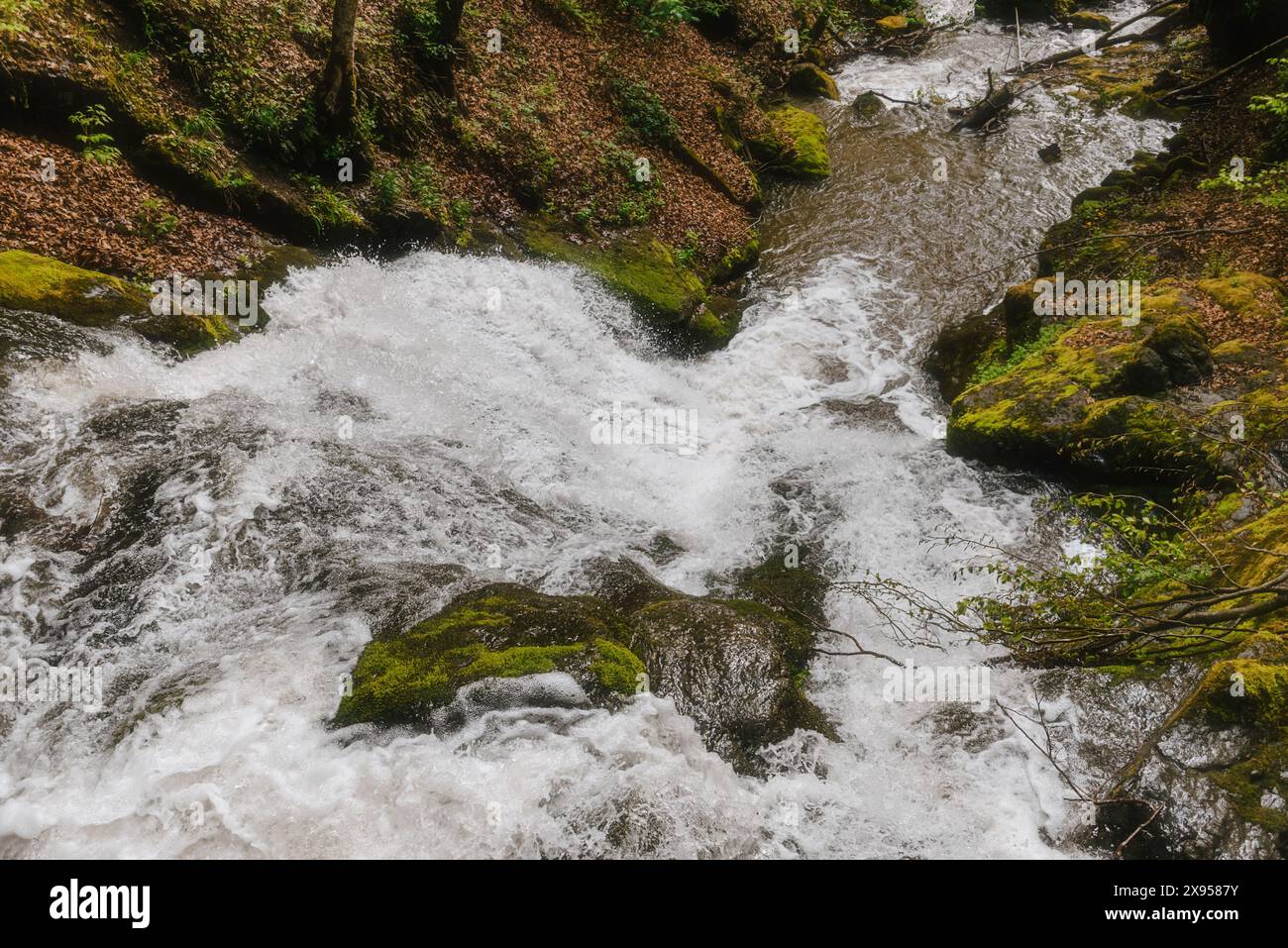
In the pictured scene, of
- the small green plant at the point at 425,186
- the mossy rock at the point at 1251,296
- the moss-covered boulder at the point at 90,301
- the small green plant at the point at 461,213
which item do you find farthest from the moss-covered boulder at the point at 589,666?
the mossy rock at the point at 1251,296

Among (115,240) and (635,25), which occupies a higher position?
(635,25)

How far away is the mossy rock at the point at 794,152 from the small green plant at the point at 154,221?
11.2 m

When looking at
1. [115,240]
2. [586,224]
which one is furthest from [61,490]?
[586,224]

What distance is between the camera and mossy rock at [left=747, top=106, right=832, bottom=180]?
1552 cm

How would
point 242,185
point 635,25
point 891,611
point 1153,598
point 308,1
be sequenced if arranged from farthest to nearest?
point 635,25, point 308,1, point 242,185, point 891,611, point 1153,598

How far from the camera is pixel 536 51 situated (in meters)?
14.0

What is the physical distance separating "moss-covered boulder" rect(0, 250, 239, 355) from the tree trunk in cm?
372

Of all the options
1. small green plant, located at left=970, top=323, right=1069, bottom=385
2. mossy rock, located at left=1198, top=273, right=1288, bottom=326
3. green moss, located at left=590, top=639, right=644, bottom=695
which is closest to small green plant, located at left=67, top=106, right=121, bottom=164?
green moss, located at left=590, top=639, right=644, bottom=695

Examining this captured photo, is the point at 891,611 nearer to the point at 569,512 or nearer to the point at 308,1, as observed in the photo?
the point at 569,512

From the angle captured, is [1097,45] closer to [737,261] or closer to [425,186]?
[737,261]

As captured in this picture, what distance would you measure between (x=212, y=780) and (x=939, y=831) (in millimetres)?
4815

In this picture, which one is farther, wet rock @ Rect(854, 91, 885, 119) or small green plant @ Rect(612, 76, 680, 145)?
wet rock @ Rect(854, 91, 885, 119)

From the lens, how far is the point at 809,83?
1814 cm

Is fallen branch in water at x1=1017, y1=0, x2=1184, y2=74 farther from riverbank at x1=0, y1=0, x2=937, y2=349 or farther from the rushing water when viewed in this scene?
the rushing water
